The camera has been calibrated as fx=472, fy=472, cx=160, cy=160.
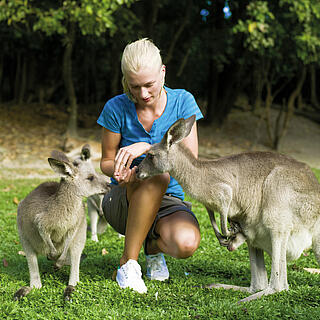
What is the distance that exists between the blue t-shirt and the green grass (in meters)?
0.87

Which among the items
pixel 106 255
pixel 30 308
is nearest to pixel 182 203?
pixel 106 255

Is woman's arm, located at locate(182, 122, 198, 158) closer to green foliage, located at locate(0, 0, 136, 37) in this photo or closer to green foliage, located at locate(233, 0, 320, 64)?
green foliage, located at locate(0, 0, 136, 37)

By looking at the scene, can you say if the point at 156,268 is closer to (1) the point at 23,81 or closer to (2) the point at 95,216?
(2) the point at 95,216

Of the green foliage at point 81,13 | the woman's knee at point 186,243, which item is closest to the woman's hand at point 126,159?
the woman's knee at point 186,243

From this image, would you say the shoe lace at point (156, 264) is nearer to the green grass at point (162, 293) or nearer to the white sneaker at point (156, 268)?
the white sneaker at point (156, 268)

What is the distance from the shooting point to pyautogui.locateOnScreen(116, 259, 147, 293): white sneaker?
292 cm

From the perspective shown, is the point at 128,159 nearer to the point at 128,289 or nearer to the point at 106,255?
the point at 128,289

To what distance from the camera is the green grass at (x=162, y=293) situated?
2.58 m

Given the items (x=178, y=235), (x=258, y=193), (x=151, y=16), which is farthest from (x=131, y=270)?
(x=151, y=16)

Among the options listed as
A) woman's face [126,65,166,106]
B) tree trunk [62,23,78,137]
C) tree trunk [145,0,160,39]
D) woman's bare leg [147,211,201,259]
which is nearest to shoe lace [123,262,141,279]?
woman's bare leg [147,211,201,259]

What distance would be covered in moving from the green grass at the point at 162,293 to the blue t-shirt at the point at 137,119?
87 centimetres

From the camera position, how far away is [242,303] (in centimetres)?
275

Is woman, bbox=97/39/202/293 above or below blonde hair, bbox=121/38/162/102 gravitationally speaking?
below

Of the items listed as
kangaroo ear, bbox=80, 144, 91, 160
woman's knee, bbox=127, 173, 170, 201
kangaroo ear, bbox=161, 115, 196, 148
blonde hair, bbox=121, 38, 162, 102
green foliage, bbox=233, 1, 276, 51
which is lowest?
woman's knee, bbox=127, 173, 170, 201
